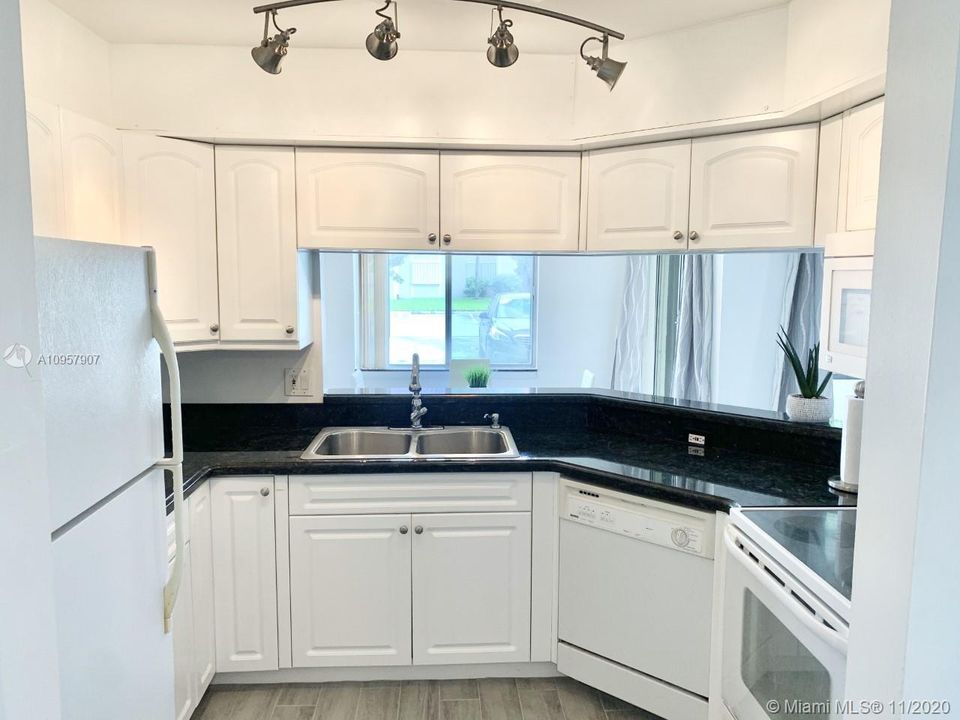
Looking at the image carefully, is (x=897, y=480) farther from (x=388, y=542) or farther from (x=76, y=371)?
(x=388, y=542)

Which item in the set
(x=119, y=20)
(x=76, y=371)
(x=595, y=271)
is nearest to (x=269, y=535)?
(x=76, y=371)

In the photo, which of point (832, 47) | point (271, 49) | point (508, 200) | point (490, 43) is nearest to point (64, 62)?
point (271, 49)

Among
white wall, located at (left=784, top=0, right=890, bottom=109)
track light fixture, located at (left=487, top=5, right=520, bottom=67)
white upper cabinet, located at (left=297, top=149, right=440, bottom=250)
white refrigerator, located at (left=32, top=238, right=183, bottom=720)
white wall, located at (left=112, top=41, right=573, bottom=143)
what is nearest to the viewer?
white refrigerator, located at (left=32, top=238, right=183, bottom=720)

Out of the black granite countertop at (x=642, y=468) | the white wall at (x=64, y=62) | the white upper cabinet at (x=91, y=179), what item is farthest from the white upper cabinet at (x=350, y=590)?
the white wall at (x=64, y=62)

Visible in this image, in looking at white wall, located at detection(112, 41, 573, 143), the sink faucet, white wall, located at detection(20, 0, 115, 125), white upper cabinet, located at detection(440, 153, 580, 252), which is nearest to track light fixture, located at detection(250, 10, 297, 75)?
white wall, located at detection(112, 41, 573, 143)

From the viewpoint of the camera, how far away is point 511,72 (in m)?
2.57

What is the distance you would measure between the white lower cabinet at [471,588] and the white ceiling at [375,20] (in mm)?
1694

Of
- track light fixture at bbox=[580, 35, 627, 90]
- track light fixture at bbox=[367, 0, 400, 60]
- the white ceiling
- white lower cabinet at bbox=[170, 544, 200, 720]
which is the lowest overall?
white lower cabinet at bbox=[170, 544, 200, 720]

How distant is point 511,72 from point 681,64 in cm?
62

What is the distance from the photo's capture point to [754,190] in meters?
2.29

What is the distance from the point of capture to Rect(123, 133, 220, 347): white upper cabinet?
7.97 feet

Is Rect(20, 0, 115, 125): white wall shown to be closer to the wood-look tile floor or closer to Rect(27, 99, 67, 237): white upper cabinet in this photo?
Rect(27, 99, 67, 237): white upper cabinet

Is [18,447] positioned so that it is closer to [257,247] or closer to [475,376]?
[257,247]

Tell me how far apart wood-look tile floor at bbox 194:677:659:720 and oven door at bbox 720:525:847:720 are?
635 mm
